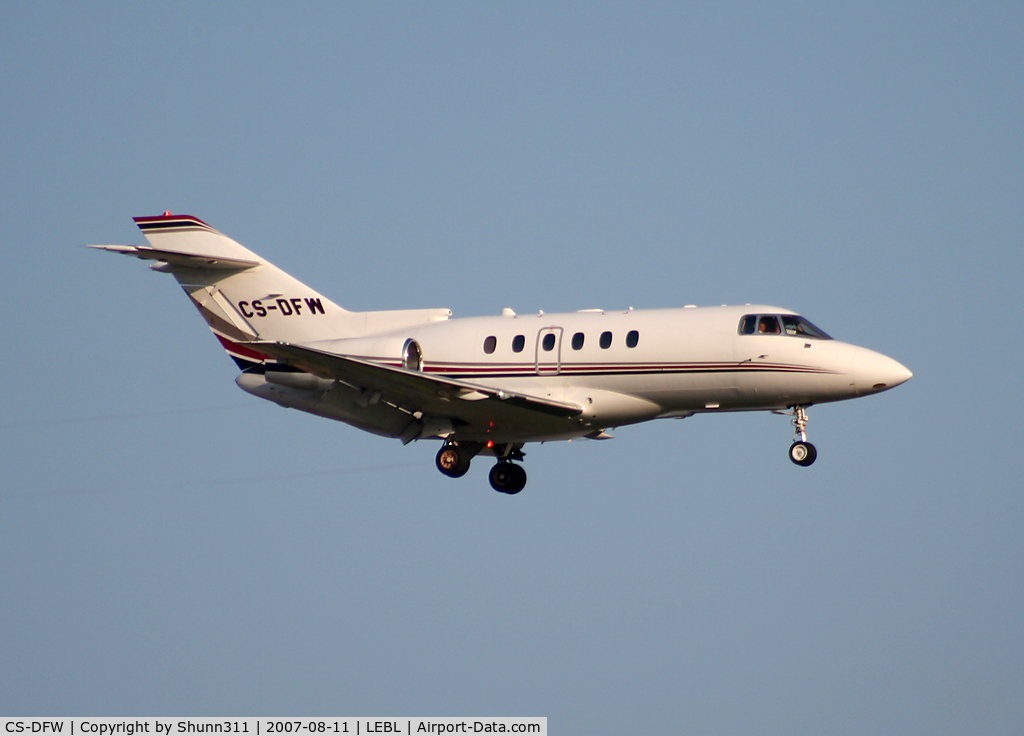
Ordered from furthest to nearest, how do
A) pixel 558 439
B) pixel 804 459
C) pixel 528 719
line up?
1. pixel 558 439
2. pixel 804 459
3. pixel 528 719

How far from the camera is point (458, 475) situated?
28891 millimetres

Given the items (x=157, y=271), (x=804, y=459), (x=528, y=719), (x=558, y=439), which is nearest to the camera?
(x=528, y=719)

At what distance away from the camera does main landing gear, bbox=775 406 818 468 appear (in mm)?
25891

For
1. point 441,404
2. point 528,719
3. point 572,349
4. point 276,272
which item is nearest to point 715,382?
point 572,349

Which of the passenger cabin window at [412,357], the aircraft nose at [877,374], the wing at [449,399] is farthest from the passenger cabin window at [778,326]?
the passenger cabin window at [412,357]

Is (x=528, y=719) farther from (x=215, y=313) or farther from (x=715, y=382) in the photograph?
(x=215, y=313)

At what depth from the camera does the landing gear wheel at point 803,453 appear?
2588cm

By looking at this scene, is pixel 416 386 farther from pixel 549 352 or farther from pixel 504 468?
pixel 504 468

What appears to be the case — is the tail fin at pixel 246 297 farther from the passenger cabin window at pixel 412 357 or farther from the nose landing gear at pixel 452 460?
the nose landing gear at pixel 452 460

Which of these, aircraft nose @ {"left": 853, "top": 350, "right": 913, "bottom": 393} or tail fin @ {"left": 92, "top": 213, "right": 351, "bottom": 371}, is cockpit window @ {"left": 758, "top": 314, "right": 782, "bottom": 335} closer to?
aircraft nose @ {"left": 853, "top": 350, "right": 913, "bottom": 393}

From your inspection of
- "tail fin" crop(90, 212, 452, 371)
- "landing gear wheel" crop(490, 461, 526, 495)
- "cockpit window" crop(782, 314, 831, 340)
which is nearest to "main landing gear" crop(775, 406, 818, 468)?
"cockpit window" crop(782, 314, 831, 340)

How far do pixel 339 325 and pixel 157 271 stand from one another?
4174 mm

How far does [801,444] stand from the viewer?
2605 centimetres

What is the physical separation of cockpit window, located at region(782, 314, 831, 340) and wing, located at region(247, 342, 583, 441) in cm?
423
